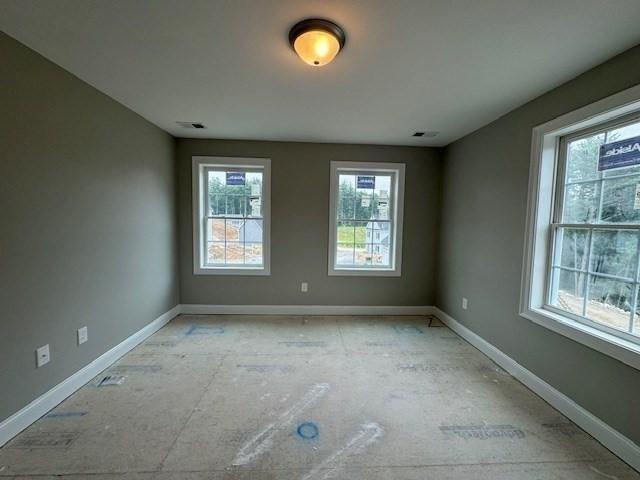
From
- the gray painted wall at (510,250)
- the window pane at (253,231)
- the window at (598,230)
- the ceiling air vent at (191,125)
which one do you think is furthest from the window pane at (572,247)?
the ceiling air vent at (191,125)

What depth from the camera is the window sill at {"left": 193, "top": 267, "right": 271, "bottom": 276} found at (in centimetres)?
382

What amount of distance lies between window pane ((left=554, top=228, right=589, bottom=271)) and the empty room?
0.06 feet

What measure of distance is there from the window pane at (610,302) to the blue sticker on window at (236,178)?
12.1 ft

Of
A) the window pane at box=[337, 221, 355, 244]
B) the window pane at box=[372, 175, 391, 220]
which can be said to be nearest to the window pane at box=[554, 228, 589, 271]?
the window pane at box=[372, 175, 391, 220]

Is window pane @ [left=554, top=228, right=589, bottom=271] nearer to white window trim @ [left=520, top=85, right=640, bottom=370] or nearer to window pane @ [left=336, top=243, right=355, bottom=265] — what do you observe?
white window trim @ [left=520, top=85, right=640, bottom=370]

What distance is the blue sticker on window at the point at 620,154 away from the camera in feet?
5.66

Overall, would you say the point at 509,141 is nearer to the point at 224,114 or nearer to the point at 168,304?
the point at 224,114

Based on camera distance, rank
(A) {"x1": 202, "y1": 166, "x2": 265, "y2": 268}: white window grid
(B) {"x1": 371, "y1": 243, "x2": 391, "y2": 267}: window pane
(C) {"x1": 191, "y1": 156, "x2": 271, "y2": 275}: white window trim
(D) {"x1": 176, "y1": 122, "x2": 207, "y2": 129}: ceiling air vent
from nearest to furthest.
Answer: (D) {"x1": 176, "y1": 122, "x2": 207, "y2": 129}: ceiling air vent < (C) {"x1": 191, "y1": 156, "x2": 271, "y2": 275}: white window trim < (A) {"x1": 202, "y1": 166, "x2": 265, "y2": 268}: white window grid < (B) {"x1": 371, "y1": 243, "x2": 391, "y2": 267}: window pane

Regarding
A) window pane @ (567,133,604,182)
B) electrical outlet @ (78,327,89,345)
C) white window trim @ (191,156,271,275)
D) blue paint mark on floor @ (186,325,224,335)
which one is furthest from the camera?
white window trim @ (191,156,271,275)

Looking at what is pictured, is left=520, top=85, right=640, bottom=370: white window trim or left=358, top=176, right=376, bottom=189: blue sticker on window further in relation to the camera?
left=358, top=176, right=376, bottom=189: blue sticker on window

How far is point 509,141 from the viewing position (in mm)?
2615

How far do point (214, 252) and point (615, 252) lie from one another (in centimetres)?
402

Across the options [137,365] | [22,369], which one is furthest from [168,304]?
[22,369]

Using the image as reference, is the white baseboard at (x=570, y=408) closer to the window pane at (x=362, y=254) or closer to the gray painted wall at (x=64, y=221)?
the window pane at (x=362, y=254)
